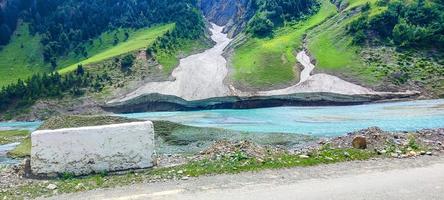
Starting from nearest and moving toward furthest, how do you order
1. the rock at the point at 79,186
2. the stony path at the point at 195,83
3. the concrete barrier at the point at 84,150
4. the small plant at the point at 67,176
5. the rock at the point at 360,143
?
→ the rock at the point at 79,186, the small plant at the point at 67,176, the concrete barrier at the point at 84,150, the rock at the point at 360,143, the stony path at the point at 195,83

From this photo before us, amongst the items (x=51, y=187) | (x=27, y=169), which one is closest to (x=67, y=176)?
(x=51, y=187)

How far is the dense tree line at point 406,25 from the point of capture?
121 m

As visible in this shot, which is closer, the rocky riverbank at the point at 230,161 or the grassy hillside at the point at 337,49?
the rocky riverbank at the point at 230,161

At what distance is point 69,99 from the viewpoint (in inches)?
5241

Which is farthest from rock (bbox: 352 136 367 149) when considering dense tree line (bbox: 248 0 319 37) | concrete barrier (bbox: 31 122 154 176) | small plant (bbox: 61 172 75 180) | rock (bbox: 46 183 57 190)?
dense tree line (bbox: 248 0 319 37)

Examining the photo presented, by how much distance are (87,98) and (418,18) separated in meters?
92.2

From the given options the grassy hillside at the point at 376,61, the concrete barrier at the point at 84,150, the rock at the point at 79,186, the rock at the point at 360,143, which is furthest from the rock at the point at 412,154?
the grassy hillside at the point at 376,61

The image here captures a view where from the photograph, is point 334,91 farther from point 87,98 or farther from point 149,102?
point 87,98

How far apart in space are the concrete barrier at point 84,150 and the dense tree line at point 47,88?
11553 cm

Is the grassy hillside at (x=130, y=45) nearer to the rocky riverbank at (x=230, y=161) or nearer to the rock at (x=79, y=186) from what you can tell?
the rocky riverbank at (x=230, y=161)

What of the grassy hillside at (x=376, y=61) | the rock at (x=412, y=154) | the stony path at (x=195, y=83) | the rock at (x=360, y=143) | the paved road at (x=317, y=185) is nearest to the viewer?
the paved road at (x=317, y=185)

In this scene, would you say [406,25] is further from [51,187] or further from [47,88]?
[51,187]

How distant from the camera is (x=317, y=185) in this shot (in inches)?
728

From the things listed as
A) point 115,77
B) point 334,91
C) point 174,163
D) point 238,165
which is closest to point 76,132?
point 174,163
